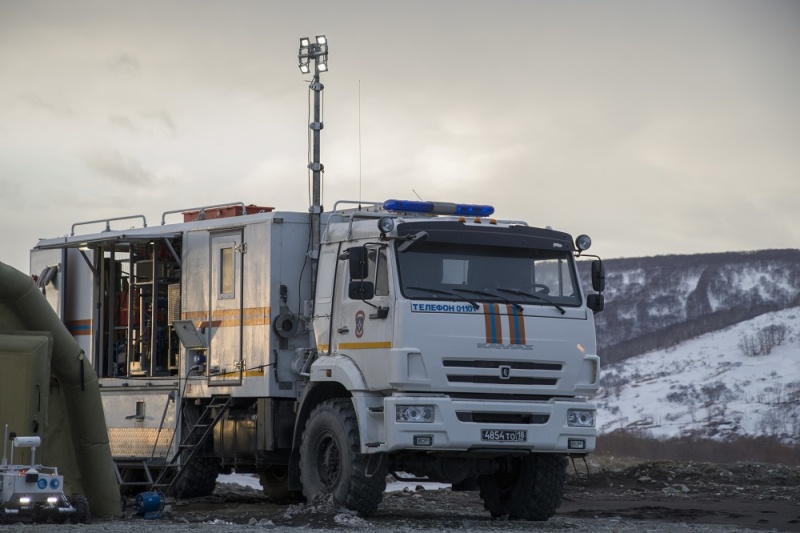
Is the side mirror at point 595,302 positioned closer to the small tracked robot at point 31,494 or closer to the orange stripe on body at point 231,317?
the orange stripe on body at point 231,317

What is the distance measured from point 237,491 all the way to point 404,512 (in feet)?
22.4

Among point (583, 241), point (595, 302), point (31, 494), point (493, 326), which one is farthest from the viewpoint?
point (595, 302)

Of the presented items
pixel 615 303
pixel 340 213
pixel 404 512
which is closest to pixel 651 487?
pixel 404 512

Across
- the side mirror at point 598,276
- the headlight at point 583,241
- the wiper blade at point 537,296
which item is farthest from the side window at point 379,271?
the side mirror at point 598,276

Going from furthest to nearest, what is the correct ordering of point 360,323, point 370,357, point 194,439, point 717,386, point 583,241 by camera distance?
point 717,386, point 194,439, point 583,241, point 360,323, point 370,357

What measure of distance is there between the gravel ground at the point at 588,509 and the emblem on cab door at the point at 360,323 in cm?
204

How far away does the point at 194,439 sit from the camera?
19219 millimetres

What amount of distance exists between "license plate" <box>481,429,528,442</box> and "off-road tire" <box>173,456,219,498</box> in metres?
5.55

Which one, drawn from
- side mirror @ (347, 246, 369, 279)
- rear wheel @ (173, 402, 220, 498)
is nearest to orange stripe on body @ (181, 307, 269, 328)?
rear wheel @ (173, 402, 220, 498)

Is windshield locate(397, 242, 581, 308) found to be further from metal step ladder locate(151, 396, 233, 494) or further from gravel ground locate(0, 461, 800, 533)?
metal step ladder locate(151, 396, 233, 494)

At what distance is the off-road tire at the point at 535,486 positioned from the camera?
54.3 feet

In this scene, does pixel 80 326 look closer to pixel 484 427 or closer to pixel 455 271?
pixel 455 271

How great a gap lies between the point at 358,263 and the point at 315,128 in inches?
203

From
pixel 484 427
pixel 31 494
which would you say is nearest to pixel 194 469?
pixel 31 494
